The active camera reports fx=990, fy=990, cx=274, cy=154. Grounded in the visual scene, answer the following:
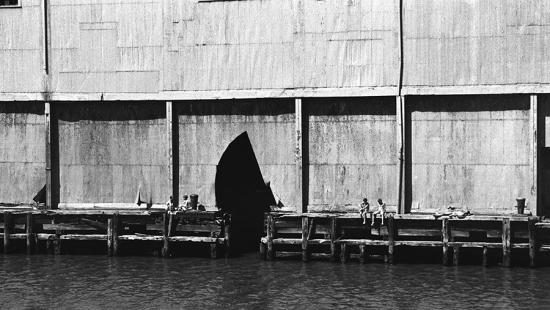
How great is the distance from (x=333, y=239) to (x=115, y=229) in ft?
27.7

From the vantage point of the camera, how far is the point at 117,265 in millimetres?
36625

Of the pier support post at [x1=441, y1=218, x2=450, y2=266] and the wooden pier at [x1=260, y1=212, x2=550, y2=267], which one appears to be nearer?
the wooden pier at [x1=260, y1=212, x2=550, y2=267]

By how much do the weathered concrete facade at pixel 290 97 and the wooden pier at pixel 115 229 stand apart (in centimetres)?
155

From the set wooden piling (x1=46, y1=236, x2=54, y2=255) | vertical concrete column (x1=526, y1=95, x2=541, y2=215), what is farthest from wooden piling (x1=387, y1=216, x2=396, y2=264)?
wooden piling (x1=46, y1=236, x2=54, y2=255)

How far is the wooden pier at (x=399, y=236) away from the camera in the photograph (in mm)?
34438

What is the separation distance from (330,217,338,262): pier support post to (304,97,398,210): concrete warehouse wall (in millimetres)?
1988

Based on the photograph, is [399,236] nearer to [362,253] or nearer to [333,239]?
[362,253]

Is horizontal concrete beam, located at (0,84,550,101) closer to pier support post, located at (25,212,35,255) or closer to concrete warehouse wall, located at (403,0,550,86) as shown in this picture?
concrete warehouse wall, located at (403,0,550,86)

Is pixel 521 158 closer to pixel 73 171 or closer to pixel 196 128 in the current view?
pixel 196 128

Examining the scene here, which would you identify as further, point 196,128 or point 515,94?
point 196,128

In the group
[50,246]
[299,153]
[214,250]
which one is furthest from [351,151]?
[50,246]

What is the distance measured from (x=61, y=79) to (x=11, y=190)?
5123 mm

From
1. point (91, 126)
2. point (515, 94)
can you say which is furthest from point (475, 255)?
point (91, 126)

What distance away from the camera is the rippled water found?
3003 cm
